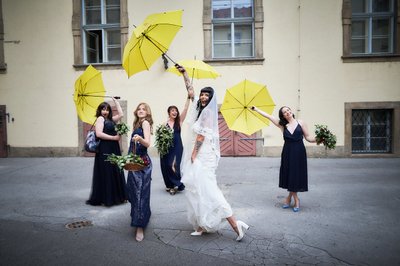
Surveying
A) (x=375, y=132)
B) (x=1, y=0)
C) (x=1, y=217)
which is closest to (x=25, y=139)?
(x=1, y=0)

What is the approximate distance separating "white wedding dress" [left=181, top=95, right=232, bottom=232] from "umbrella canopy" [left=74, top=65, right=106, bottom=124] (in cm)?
237

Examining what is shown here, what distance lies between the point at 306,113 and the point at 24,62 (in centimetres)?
1076

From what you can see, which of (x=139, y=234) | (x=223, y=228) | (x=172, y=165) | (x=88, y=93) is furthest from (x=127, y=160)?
(x=172, y=165)

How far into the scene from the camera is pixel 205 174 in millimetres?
4082

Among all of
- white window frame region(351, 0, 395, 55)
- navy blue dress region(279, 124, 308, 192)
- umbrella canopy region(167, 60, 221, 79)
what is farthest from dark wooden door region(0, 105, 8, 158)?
white window frame region(351, 0, 395, 55)

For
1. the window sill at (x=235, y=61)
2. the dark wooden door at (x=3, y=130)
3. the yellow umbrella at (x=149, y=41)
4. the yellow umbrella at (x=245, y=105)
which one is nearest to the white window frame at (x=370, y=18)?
the window sill at (x=235, y=61)

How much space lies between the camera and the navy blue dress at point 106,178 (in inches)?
227

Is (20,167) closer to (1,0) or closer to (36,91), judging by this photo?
(36,91)

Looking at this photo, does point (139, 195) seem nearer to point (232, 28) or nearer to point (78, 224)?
point (78, 224)

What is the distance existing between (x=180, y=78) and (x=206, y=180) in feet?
26.4

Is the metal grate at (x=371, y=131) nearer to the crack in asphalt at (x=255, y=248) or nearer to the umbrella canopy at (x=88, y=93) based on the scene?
the crack in asphalt at (x=255, y=248)

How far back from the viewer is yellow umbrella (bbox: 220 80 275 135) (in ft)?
17.3

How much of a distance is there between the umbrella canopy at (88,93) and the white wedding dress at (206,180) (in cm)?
237

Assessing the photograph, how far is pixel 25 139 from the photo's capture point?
40.0ft
